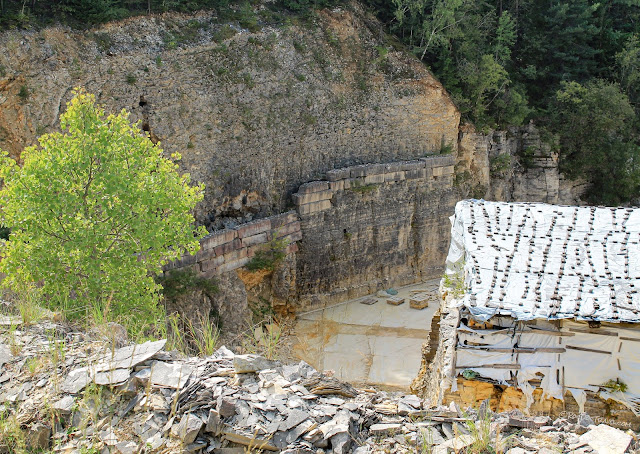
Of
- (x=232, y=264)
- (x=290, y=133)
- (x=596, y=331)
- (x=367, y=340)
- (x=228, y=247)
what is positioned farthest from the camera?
(x=290, y=133)

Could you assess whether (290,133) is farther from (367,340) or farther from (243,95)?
(367,340)

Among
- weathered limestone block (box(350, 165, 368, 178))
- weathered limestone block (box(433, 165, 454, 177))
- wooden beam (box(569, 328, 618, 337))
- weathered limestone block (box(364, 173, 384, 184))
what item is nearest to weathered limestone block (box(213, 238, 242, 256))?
weathered limestone block (box(350, 165, 368, 178))

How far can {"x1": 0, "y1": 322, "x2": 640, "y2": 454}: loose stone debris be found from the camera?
5984mm

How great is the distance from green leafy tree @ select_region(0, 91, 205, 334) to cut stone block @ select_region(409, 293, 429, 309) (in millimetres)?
11266

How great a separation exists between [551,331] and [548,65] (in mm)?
20384

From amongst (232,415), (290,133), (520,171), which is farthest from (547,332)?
(520,171)

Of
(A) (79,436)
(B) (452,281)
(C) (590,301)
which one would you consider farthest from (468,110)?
(A) (79,436)

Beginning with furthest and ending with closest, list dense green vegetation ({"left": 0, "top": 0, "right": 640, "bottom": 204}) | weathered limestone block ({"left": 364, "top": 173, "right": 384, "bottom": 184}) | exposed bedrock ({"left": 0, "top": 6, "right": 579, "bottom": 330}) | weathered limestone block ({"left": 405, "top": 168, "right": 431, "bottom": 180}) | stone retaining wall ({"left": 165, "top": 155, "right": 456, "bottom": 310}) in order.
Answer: dense green vegetation ({"left": 0, "top": 0, "right": 640, "bottom": 204})
weathered limestone block ({"left": 405, "top": 168, "right": 431, "bottom": 180})
weathered limestone block ({"left": 364, "top": 173, "right": 384, "bottom": 184})
stone retaining wall ({"left": 165, "top": 155, "right": 456, "bottom": 310})
exposed bedrock ({"left": 0, "top": 6, "right": 579, "bottom": 330})

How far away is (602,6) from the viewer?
28.1 meters

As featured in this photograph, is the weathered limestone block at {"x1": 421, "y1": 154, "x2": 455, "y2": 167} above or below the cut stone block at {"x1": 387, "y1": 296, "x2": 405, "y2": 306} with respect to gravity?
above

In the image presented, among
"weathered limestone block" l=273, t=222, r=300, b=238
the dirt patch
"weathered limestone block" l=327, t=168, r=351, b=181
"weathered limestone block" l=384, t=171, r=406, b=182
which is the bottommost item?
the dirt patch

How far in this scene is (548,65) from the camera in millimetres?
27859

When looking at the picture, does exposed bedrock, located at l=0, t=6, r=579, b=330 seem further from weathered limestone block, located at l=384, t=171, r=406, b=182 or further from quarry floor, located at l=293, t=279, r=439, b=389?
quarry floor, located at l=293, t=279, r=439, b=389

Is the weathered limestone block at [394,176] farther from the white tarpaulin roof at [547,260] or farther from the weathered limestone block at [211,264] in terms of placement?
the white tarpaulin roof at [547,260]
